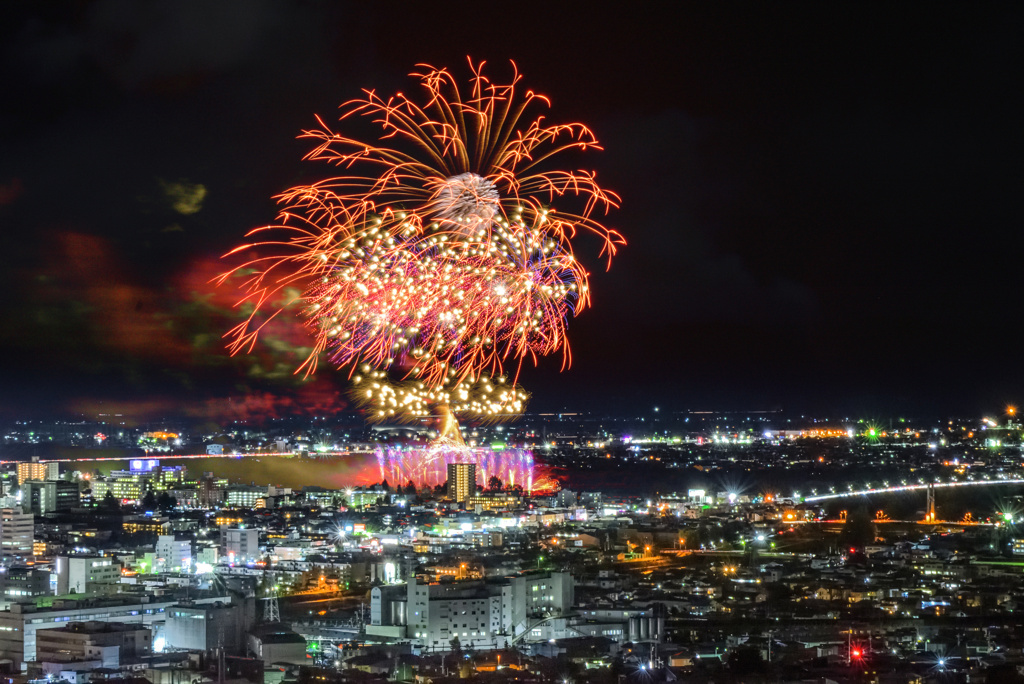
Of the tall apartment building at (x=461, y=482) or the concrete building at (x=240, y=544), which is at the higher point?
the tall apartment building at (x=461, y=482)

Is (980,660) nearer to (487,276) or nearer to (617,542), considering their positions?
(487,276)

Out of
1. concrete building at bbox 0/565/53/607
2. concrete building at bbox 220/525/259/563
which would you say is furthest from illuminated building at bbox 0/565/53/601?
concrete building at bbox 220/525/259/563

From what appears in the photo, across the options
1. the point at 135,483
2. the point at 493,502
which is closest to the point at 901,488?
the point at 493,502

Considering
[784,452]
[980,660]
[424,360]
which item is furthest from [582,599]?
[784,452]

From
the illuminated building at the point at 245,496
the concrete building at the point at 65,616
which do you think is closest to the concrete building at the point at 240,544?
the concrete building at the point at 65,616

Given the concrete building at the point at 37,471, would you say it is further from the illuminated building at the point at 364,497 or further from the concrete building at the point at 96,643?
the concrete building at the point at 96,643

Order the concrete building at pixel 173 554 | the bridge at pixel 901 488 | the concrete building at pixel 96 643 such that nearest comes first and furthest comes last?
1. the concrete building at pixel 96 643
2. the concrete building at pixel 173 554
3. the bridge at pixel 901 488
